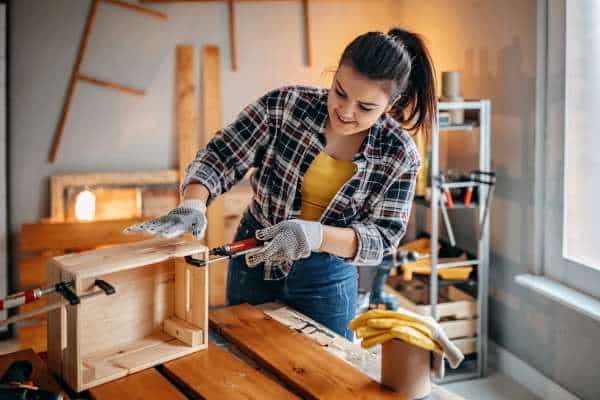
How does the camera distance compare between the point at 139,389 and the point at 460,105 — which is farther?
the point at 460,105

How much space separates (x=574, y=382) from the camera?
2.69 meters

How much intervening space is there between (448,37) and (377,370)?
2474 millimetres

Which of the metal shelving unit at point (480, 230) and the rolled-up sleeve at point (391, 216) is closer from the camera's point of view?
the rolled-up sleeve at point (391, 216)

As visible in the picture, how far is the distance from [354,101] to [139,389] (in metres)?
0.84

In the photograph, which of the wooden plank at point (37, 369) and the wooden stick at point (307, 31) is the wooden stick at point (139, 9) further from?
the wooden plank at point (37, 369)

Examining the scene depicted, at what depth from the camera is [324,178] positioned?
70.4 inches

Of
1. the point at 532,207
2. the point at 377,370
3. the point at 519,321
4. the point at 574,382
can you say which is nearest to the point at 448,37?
the point at 532,207

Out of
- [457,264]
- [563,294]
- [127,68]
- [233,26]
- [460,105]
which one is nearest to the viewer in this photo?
[563,294]

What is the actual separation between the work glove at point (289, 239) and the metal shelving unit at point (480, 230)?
1409 mm

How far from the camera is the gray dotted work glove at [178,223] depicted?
1416mm

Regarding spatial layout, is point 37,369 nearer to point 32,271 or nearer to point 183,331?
point 183,331

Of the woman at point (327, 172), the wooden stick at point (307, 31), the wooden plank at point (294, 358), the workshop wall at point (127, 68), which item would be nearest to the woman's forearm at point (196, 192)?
the woman at point (327, 172)

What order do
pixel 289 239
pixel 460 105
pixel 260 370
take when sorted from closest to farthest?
pixel 260 370 < pixel 289 239 < pixel 460 105

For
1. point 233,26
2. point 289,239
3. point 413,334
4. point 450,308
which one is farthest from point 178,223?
point 233,26
